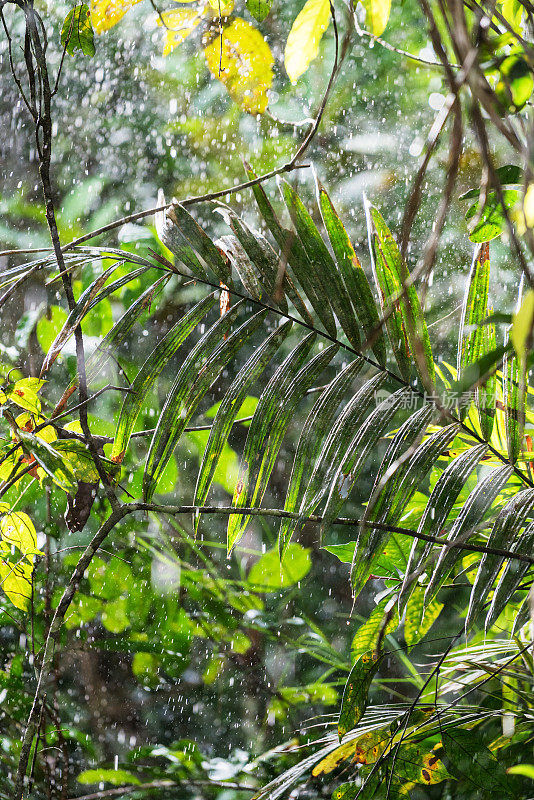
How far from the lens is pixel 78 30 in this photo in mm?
657

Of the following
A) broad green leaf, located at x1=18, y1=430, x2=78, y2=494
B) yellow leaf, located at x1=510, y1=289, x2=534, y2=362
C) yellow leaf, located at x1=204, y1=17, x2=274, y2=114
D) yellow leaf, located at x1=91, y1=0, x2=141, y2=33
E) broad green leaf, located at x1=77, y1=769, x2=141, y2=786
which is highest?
yellow leaf, located at x1=204, y1=17, x2=274, y2=114

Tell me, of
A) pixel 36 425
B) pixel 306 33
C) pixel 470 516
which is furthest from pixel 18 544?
pixel 306 33

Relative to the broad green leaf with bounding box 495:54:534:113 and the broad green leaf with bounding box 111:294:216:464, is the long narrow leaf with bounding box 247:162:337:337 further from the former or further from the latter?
the broad green leaf with bounding box 495:54:534:113

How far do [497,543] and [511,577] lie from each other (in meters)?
0.03

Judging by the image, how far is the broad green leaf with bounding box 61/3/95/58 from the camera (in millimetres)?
642

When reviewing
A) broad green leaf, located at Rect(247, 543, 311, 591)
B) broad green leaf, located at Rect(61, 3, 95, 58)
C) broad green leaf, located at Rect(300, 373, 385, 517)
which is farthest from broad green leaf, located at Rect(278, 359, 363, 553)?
broad green leaf, located at Rect(247, 543, 311, 591)

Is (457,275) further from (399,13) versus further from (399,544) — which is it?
(399,544)

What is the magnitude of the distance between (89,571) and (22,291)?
0.65 metres

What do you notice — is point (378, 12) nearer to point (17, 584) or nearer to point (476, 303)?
point (476, 303)

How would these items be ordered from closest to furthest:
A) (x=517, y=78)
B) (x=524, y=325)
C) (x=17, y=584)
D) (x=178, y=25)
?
(x=524, y=325) → (x=517, y=78) → (x=17, y=584) → (x=178, y=25)

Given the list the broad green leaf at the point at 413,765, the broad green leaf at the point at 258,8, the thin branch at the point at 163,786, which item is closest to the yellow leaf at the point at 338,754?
the broad green leaf at the point at 413,765

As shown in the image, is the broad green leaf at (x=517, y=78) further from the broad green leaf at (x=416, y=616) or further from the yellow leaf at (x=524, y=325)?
the broad green leaf at (x=416, y=616)

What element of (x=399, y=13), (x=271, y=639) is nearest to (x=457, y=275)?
(x=399, y=13)

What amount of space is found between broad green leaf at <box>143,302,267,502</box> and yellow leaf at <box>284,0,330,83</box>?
0.26 meters
